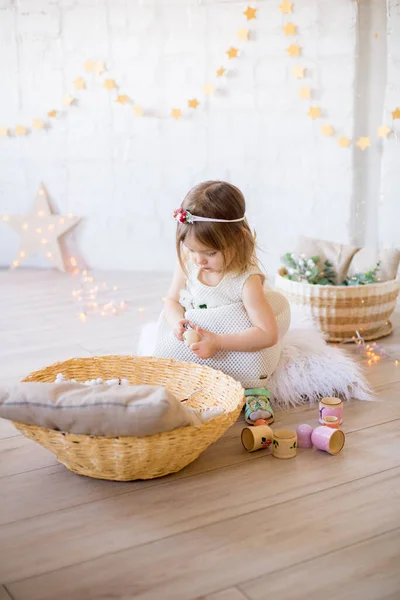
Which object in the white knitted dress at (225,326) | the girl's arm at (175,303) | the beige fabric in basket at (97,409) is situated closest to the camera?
the beige fabric in basket at (97,409)

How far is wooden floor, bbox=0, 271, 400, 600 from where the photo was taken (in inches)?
47.9

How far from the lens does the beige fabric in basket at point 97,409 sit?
1416mm

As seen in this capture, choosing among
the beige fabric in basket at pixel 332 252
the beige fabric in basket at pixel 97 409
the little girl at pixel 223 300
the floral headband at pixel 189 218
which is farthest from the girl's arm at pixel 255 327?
the beige fabric in basket at pixel 332 252

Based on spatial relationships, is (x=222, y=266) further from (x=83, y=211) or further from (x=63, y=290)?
(x=83, y=211)

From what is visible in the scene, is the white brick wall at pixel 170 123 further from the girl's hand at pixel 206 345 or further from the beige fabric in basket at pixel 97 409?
the beige fabric in basket at pixel 97 409

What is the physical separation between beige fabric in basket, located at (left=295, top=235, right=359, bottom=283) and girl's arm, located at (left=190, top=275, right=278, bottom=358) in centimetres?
76

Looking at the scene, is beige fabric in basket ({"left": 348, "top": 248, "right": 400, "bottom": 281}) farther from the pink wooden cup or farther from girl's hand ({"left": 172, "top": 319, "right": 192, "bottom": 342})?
the pink wooden cup

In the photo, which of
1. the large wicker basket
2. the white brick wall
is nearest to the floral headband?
the large wicker basket

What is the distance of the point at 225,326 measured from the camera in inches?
79.5

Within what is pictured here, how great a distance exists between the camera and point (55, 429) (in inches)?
58.1

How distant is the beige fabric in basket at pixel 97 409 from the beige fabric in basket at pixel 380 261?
4.61 ft

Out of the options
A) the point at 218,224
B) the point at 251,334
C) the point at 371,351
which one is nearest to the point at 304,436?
the point at 251,334

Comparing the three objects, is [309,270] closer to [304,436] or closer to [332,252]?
[332,252]

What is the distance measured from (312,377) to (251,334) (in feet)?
0.91
